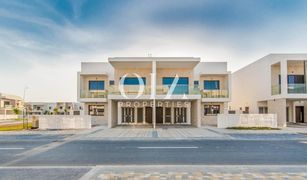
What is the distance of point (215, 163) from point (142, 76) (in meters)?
18.7

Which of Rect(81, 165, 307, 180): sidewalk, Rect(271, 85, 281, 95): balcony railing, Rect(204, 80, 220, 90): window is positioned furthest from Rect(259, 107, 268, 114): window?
Rect(81, 165, 307, 180): sidewalk

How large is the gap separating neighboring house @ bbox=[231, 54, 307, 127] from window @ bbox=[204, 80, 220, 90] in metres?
4.82

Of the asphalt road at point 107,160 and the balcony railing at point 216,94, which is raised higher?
the balcony railing at point 216,94

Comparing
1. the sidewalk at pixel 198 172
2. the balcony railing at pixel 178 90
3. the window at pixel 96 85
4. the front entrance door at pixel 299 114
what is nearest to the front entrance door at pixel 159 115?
the balcony railing at pixel 178 90

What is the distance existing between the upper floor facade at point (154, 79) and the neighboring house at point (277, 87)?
4.07 metres

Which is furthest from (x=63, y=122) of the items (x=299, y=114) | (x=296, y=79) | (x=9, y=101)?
(x=9, y=101)

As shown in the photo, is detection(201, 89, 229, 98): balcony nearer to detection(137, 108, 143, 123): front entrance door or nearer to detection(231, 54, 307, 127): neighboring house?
detection(231, 54, 307, 127): neighboring house

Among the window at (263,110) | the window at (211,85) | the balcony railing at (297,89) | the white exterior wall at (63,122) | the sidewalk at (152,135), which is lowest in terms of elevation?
the sidewalk at (152,135)

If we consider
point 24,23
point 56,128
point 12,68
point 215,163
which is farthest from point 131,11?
point 12,68

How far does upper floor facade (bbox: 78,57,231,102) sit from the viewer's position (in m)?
21.0

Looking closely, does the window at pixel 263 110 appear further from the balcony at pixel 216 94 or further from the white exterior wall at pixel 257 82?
the balcony at pixel 216 94

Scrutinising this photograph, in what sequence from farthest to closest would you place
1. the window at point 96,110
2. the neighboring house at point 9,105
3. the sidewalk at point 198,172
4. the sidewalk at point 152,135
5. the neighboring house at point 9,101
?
the neighboring house at point 9,101, the neighboring house at point 9,105, the window at point 96,110, the sidewalk at point 152,135, the sidewalk at point 198,172

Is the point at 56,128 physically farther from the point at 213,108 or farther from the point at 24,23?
the point at 213,108

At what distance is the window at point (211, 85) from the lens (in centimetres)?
2755
